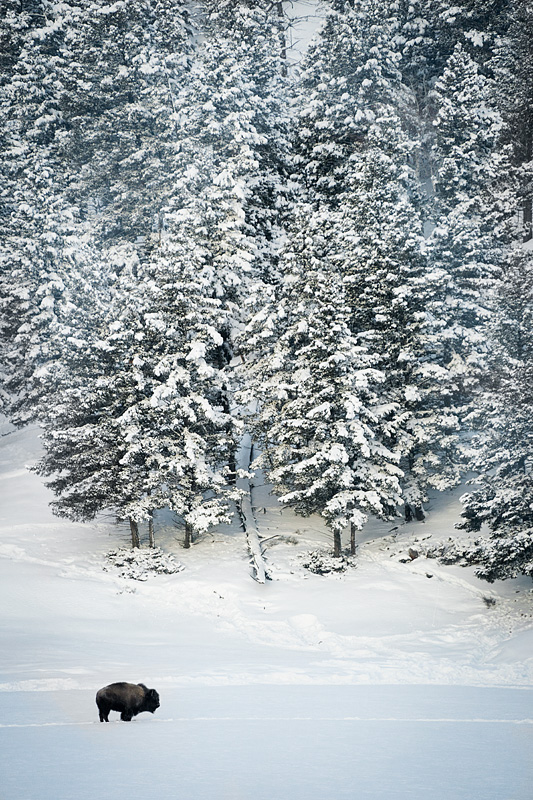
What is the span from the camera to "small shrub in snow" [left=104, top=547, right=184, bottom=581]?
23688 millimetres

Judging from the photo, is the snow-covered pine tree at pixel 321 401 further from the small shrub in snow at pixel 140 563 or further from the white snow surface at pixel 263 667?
the small shrub in snow at pixel 140 563

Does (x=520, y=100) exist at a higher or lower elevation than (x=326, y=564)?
higher

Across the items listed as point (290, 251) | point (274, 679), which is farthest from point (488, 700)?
point (290, 251)

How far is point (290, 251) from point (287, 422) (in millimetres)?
8096

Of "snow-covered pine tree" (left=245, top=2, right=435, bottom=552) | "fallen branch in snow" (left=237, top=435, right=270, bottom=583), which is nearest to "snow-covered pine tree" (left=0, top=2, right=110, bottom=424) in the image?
"snow-covered pine tree" (left=245, top=2, right=435, bottom=552)

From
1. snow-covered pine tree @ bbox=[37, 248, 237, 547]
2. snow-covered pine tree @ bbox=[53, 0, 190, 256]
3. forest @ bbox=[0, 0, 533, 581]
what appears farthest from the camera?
snow-covered pine tree @ bbox=[53, 0, 190, 256]

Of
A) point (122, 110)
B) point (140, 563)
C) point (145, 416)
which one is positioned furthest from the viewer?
point (122, 110)

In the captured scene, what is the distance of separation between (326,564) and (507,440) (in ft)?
27.9

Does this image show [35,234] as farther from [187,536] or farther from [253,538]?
[253,538]

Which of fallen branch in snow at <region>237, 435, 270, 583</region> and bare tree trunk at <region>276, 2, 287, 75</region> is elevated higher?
bare tree trunk at <region>276, 2, 287, 75</region>

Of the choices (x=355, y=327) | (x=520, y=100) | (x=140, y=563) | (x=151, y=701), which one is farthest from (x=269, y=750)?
(x=520, y=100)

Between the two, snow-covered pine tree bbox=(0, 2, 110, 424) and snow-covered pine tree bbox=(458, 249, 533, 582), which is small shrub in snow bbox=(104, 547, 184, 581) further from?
snow-covered pine tree bbox=(458, 249, 533, 582)

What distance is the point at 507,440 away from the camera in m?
20.9

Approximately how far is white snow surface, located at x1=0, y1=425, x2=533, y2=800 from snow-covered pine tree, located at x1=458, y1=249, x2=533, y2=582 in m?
2.33
